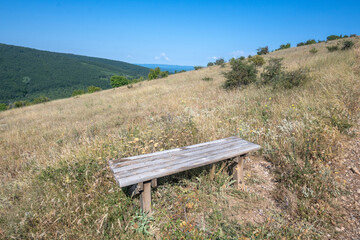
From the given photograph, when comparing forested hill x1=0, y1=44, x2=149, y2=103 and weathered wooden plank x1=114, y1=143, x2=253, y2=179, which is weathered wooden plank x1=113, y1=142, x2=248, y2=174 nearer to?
weathered wooden plank x1=114, y1=143, x2=253, y2=179

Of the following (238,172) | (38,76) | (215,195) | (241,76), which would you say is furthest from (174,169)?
(38,76)

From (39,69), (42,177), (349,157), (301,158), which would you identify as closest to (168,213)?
(42,177)

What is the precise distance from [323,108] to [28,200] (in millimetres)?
5193

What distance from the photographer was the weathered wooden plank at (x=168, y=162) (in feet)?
6.06

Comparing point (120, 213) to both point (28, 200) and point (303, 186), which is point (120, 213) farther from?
point (303, 186)

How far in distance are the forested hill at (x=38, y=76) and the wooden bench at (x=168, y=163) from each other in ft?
374

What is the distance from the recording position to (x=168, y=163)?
205cm

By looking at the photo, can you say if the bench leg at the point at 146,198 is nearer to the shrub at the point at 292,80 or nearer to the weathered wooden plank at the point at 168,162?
the weathered wooden plank at the point at 168,162

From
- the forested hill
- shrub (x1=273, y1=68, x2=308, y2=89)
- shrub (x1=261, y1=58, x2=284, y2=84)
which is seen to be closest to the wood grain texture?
shrub (x1=273, y1=68, x2=308, y2=89)

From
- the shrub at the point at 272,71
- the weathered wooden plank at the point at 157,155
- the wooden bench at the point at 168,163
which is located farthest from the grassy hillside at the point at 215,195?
the shrub at the point at 272,71

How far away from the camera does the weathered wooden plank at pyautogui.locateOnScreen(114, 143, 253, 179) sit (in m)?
1.85

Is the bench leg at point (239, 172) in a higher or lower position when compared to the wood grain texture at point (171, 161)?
lower

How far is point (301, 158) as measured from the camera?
2.79 metres

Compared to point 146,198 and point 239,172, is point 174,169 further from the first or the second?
point 239,172
